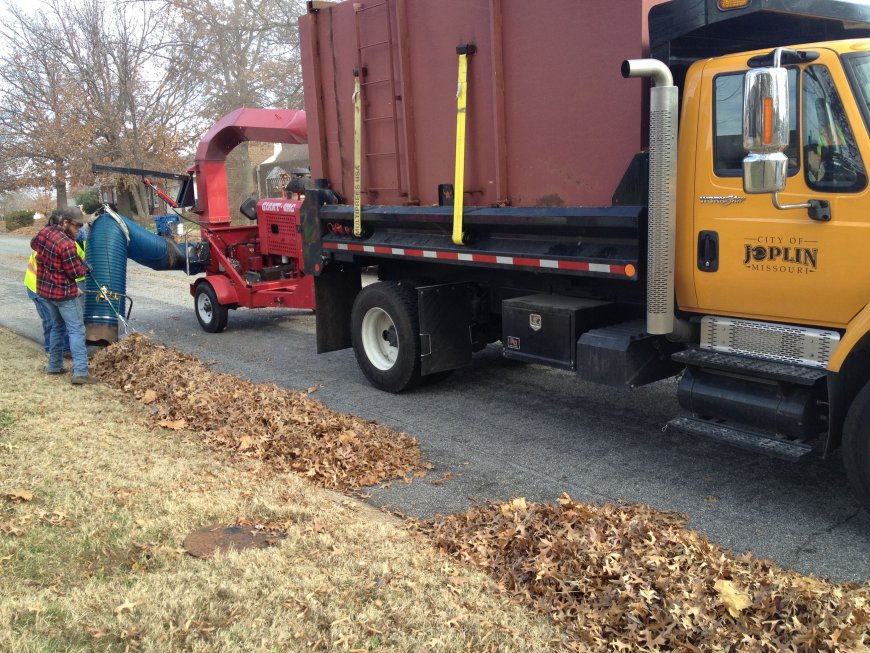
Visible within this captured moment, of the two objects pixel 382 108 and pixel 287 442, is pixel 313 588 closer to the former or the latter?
pixel 287 442

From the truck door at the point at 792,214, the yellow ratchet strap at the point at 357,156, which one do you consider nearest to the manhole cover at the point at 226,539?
the truck door at the point at 792,214

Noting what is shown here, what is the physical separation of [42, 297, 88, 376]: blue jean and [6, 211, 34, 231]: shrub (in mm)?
36198

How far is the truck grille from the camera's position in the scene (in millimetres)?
4645

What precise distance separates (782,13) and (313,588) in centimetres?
427

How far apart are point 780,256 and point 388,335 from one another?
4.08 m

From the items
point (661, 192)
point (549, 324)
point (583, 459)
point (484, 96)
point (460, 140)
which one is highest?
point (484, 96)

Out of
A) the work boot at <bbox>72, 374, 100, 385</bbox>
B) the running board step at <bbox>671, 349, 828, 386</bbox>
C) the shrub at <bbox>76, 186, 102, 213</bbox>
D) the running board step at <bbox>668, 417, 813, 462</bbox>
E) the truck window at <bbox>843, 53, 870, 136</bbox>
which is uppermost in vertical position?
the shrub at <bbox>76, 186, 102, 213</bbox>

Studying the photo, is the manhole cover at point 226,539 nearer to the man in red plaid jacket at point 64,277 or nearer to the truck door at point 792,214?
the truck door at point 792,214

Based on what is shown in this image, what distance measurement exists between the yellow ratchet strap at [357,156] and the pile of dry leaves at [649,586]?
397 cm

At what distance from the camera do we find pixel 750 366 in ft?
15.9

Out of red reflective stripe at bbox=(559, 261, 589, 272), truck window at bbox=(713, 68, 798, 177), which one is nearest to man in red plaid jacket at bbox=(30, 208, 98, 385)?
red reflective stripe at bbox=(559, 261, 589, 272)

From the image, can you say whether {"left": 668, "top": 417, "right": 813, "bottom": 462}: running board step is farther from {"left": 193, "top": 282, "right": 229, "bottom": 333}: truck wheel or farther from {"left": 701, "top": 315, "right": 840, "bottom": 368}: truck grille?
{"left": 193, "top": 282, "right": 229, "bottom": 333}: truck wheel

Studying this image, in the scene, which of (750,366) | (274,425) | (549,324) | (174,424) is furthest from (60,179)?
(750,366)

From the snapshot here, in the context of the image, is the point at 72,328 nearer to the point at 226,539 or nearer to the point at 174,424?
the point at 174,424
